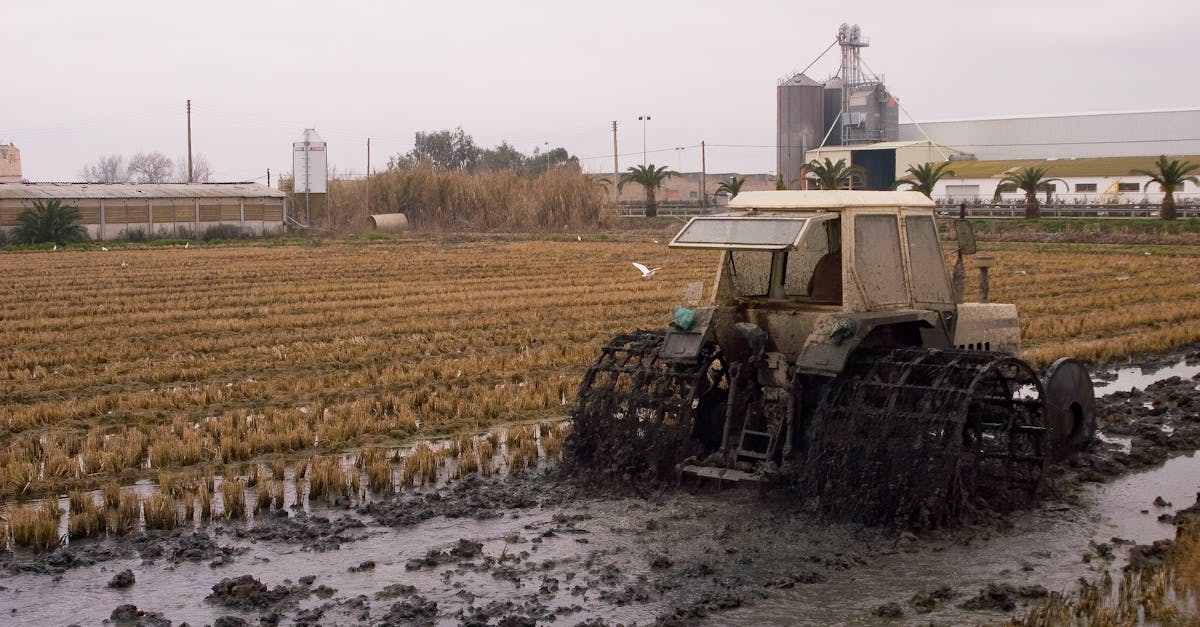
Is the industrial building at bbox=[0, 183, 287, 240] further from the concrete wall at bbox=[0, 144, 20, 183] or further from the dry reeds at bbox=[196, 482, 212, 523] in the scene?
the dry reeds at bbox=[196, 482, 212, 523]

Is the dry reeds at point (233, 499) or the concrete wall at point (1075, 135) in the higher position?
the concrete wall at point (1075, 135)

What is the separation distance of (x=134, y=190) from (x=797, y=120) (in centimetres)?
4107

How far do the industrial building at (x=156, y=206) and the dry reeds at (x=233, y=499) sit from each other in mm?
40739

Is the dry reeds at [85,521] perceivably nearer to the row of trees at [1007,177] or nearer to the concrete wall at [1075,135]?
the row of trees at [1007,177]

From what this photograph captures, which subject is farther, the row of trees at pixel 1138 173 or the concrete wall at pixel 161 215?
the concrete wall at pixel 161 215

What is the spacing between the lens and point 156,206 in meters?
48.0

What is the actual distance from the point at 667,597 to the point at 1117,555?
2.77 meters

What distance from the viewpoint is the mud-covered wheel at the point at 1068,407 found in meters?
8.96

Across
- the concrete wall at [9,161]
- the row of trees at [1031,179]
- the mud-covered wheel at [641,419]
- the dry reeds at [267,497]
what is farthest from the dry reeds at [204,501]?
the concrete wall at [9,161]

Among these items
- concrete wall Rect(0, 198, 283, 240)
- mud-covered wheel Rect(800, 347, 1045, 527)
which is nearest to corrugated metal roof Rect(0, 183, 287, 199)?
concrete wall Rect(0, 198, 283, 240)

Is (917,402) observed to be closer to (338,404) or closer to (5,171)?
(338,404)

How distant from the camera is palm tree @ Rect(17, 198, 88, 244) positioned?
4409 centimetres

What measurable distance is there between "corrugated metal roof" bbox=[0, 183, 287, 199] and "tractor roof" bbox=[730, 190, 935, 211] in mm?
42554

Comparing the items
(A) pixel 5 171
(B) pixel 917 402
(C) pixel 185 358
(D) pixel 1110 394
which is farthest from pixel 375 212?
(B) pixel 917 402
